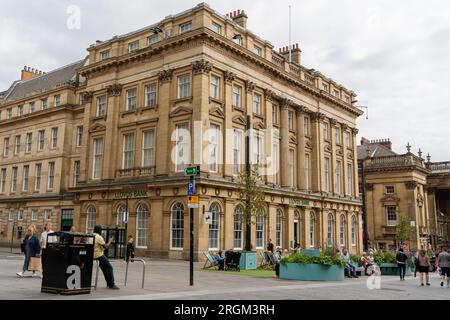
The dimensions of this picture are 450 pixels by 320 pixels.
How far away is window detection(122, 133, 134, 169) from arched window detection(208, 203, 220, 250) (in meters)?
8.25

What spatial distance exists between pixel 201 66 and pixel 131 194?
35.2ft

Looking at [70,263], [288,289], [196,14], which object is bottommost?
[288,289]

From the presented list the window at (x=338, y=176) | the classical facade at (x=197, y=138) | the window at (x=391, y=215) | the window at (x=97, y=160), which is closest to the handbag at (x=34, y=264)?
the classical facade at (x=197, y=138)

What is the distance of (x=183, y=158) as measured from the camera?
102 ft

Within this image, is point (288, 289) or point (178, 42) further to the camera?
point (178, 42)

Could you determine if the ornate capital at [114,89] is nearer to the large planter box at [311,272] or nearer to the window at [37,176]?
the window at [37,176]

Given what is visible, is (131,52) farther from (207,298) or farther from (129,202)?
(207,298)

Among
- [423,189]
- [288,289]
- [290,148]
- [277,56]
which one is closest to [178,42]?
[277,56]

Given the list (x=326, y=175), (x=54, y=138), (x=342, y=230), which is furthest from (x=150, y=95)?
(x=342, y=230)

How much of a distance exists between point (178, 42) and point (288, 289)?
886 inches

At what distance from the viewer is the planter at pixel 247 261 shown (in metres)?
23.2

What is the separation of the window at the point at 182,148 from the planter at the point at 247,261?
30.9 ft
